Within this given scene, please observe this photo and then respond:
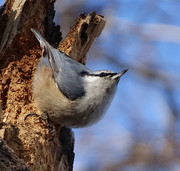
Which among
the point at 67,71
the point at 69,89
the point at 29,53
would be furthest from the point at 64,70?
the point at 29,53

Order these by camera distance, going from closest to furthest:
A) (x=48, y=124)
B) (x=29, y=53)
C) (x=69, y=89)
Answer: (x=48, y=124)
(x=69, y=89)
(x=29, y=53)

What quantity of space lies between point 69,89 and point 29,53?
43cm

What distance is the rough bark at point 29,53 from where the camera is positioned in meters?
2.26

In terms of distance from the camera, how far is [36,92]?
2398 millimetres

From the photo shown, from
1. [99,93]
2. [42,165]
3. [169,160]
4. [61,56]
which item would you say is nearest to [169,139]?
[169,160]

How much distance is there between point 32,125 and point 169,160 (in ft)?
3.55

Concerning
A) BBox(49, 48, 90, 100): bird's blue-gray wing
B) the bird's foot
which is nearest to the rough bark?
the bird's foot

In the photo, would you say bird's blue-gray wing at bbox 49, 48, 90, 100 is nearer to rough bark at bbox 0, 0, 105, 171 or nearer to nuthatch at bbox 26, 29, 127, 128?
nuthatch at bbox 26, 29, 127, 128

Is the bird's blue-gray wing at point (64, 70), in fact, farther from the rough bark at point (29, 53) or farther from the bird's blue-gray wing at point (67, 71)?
the rough bark at point (29, 53)

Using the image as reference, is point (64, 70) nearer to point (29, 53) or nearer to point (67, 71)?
point (67, 71)

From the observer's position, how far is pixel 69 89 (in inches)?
93.5

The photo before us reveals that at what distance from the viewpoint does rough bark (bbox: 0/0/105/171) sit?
7.42 feet

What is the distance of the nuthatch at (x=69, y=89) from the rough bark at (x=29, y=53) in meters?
0.10

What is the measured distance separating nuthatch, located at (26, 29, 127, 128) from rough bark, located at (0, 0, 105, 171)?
104 mm
